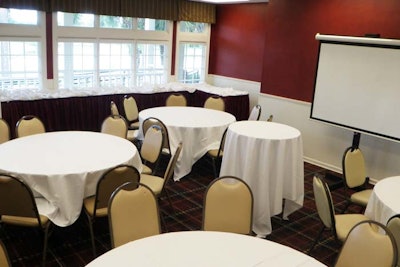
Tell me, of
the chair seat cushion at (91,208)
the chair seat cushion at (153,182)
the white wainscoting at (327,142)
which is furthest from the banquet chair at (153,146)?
the white wainscoting at (327,142)

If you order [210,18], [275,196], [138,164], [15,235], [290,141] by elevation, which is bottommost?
[15,235]

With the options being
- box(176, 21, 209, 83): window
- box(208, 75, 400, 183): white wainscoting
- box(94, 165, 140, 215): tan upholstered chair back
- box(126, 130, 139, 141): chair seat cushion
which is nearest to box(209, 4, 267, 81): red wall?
box(176, 21, 209, 83): window

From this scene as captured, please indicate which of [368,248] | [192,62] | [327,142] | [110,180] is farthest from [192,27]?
[368,248]

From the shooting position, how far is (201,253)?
6.64 feet

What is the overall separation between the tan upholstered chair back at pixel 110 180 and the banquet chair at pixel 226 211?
72cm

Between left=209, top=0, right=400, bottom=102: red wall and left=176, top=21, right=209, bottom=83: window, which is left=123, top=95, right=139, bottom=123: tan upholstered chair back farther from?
left=176, top=21, right=209, bottom=83: window

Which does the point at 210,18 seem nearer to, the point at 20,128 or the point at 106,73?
the point at 106,73

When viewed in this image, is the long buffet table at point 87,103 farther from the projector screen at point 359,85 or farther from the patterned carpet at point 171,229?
the patterned carpet at point 171,229

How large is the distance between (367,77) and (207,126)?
2090 mm

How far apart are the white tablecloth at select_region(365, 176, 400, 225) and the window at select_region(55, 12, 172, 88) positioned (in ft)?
17.9

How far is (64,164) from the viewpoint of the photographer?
3.20 m

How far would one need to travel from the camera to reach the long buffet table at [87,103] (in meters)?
5.70

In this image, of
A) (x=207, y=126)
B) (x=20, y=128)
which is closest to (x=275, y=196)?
(x=207, y=126)

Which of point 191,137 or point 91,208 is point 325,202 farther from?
point 191,137
